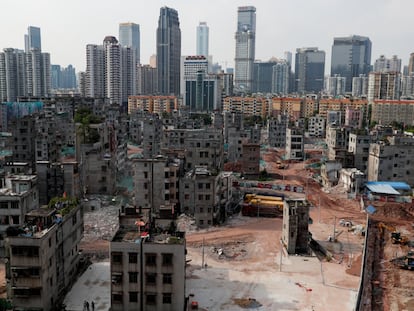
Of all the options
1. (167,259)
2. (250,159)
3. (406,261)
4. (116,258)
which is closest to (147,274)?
(167,259)

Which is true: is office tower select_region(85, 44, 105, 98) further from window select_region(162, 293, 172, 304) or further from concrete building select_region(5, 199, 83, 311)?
window select_region(162, 293, 172, 304)

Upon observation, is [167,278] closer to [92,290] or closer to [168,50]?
[92,290]

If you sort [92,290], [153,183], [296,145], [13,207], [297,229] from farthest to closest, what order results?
[296,145] → [153,183] → [297,229] → [13,207] → [92,290]

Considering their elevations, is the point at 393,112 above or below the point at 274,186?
above

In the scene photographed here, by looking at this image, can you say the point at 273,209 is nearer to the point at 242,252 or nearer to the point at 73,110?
the point at 242,252

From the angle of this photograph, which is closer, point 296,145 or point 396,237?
point 396,237

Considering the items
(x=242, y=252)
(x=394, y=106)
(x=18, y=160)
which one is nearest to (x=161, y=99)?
(x=394, y=106)
